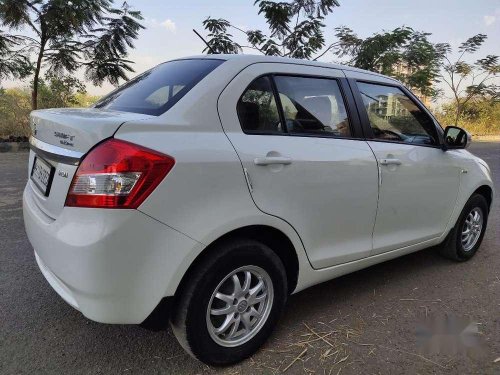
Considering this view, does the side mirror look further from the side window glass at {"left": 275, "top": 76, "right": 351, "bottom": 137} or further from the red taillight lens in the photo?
the red taillight lens

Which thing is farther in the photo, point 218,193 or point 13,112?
point 13,112

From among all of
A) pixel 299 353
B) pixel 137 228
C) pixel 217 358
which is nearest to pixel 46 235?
pixel 137 228

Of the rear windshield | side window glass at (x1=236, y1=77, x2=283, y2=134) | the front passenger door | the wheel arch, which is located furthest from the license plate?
the front passenger door

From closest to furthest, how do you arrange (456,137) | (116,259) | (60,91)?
1. (116,259)
2. (456,137)
3. (60,91)

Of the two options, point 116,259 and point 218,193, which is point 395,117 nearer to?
point 218,193

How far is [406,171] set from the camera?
10.2 ft

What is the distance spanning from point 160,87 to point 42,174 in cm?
82

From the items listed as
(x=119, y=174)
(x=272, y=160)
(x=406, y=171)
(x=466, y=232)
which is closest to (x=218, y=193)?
(x=272, y=160)

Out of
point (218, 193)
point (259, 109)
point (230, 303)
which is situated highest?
point (259, 109)

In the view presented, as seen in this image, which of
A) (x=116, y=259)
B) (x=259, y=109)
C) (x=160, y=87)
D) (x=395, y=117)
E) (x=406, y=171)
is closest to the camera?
(x=116, y=259)

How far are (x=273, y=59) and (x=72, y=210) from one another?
1.43m

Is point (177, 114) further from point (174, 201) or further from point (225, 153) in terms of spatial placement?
point (174, 201)

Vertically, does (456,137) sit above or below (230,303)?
above

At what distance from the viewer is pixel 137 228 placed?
1886mm
